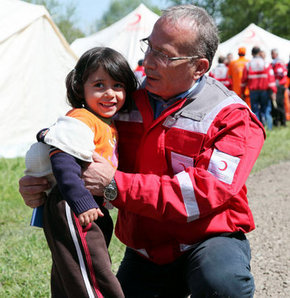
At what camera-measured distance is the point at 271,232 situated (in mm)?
4656

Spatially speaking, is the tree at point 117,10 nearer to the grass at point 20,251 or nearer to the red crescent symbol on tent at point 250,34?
the red crescent symbol on tent at point 250,34

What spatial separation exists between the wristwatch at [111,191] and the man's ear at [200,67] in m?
0.70

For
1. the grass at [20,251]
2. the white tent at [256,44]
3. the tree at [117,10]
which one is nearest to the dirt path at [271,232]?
the grass at [20,251]

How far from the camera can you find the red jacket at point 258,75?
37.3 feet

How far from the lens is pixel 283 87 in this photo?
1313 centimetres

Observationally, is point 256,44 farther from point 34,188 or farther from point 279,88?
point 34,188

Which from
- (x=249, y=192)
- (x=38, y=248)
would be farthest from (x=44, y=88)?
(x=38, y=248)

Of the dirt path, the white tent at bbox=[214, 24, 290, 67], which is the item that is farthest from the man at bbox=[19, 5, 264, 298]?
the white tent at bbox=[214, 24, 290, 67]

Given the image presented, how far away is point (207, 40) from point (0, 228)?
3.20 m

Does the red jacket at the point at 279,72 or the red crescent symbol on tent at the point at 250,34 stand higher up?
the red jacket at the point at 279,72

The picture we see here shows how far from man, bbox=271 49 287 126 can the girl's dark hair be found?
35.7 ft

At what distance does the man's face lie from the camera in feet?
7.43

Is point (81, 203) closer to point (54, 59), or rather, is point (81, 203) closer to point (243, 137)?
point (243, 137)

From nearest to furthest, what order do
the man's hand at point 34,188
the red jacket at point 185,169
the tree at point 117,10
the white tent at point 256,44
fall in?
the red jacket at point 185,169
the man's hand at point 34,188
the white tent at point 256,44
the tree at point 117,10
